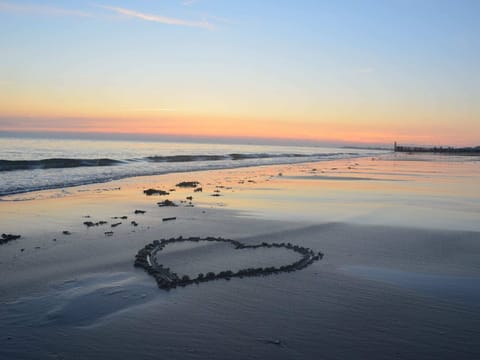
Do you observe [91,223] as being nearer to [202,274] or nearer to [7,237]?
[7,237]

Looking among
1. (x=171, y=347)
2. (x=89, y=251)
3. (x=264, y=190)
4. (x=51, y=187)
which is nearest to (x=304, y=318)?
(x=171, y=347)

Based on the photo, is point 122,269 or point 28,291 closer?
point 28,291

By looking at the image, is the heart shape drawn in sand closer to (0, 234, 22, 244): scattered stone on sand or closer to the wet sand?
the wet sand

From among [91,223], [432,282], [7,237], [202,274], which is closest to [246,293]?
[202,274]

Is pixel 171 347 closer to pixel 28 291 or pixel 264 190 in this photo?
pixel 28 291

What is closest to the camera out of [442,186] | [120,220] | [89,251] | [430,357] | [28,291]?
[430,357]

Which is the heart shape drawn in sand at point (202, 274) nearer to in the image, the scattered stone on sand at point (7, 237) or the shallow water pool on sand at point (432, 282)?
the shallow water pool on sand at point (432, 282)

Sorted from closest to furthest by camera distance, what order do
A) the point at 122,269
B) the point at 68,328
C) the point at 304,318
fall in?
the point at 68,328 < the point at 304,318 < the point at 122,269
